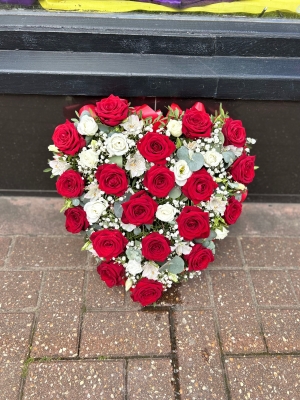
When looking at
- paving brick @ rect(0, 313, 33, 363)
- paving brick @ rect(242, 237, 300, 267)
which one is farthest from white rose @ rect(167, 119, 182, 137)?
paving brick @ rect(0, 313, 33, 363)

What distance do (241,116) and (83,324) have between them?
5.20ft

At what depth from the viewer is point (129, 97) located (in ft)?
7.93

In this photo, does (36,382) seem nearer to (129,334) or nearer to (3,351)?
(3,351)

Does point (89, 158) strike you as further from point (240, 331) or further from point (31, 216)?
point (240, 331)

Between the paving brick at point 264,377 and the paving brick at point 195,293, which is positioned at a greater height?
the paving brick at point 195,293

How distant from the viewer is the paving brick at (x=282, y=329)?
2.17 m

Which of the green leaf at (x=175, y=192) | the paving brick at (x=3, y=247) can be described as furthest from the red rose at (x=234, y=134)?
the paving brick at (x=3, y=247)

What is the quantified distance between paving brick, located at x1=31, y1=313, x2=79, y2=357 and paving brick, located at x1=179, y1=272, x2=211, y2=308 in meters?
0.63

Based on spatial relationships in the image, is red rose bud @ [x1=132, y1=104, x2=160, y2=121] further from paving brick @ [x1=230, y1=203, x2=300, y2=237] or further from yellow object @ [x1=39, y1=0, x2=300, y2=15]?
paving brick @ [x1=230, y1=203, x2=300, y2=237]

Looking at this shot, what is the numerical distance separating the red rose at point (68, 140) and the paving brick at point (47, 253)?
0.79 meters

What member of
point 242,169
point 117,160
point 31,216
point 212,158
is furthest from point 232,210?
point 31,216

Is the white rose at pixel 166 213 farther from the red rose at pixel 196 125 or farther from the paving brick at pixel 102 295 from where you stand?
the paving brick at pixel 102 295

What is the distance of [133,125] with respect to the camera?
80.0 inches

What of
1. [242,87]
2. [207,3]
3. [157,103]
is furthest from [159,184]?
[207,3]
